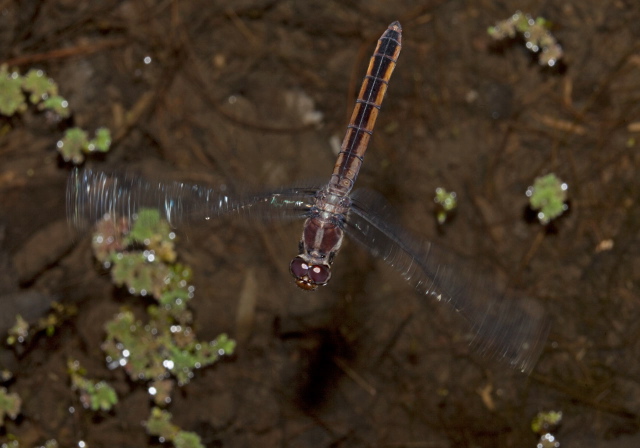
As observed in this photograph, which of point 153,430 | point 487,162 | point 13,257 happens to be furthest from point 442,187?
point 13,257

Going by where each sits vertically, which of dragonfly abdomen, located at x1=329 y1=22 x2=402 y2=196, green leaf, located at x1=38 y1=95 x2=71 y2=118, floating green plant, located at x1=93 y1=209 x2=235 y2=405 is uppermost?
dragonfly abdomen, located at x1=329 y1=22 x2=402 y2=196

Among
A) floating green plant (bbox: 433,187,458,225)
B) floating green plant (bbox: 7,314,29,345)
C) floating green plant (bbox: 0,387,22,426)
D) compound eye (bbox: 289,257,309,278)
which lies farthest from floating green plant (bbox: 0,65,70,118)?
floating green plant (bbox: 433,187,458,225)

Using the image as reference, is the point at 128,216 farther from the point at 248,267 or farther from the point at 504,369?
the point at 504,369

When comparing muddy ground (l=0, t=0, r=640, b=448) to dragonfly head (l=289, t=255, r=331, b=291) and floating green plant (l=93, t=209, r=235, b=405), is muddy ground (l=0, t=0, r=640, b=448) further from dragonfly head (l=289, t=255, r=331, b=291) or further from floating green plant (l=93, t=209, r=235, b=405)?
dragonfly head (l=289, t=255, r=331, b=291)

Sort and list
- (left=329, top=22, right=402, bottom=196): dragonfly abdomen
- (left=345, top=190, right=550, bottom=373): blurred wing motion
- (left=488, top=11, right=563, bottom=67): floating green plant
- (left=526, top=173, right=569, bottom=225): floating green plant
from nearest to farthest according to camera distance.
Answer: (left=345, top=190, right=550, bottom=373): blurred wing motion < (left=329, top=22, right=402, bottom=196): dragonfly abdomen < (left=526, top=173, right=569, bottom=225): floating green plant < (left=488, top=11, right=563, bottom=67): floating green plant

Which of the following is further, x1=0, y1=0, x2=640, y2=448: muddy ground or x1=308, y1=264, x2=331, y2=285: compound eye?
x1=0, y1=0, x2=640, y2=448: muddy ground

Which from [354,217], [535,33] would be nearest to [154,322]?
[354,217]

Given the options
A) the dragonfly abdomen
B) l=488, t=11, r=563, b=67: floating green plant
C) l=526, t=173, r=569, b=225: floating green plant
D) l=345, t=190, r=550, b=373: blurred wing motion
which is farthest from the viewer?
l=488, t=11, r=563, b=67: floating green plant

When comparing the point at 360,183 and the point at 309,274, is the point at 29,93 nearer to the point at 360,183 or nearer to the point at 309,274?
the point at 360,183
